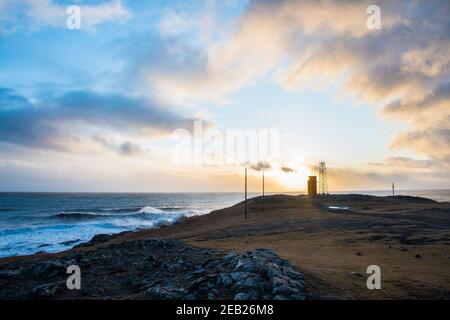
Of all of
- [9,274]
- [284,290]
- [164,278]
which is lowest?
[9,274]

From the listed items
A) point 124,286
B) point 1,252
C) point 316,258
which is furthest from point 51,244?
point 316,258

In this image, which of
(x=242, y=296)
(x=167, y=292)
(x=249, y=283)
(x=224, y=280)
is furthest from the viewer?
(x=167, y=292)

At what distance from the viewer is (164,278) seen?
11.6 meters

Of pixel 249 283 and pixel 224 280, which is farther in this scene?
pixel 224 280

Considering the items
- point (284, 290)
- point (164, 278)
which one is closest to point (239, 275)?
point (284, 290)

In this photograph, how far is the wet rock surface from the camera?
8727 millimetres

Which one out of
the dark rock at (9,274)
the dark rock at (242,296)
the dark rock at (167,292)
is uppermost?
the dark rock at (242,296)

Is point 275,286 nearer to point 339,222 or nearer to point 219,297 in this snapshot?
point 219,297

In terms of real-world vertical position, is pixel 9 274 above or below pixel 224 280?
below

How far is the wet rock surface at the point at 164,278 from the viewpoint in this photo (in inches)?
344

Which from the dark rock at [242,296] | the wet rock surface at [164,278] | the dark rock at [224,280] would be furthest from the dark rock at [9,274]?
the dark rock at [242,296]

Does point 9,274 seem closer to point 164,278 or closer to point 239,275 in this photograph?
point 164,278

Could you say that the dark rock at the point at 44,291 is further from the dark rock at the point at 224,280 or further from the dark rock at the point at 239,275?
the dark rock at the point at 239,275

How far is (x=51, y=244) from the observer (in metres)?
36.4
